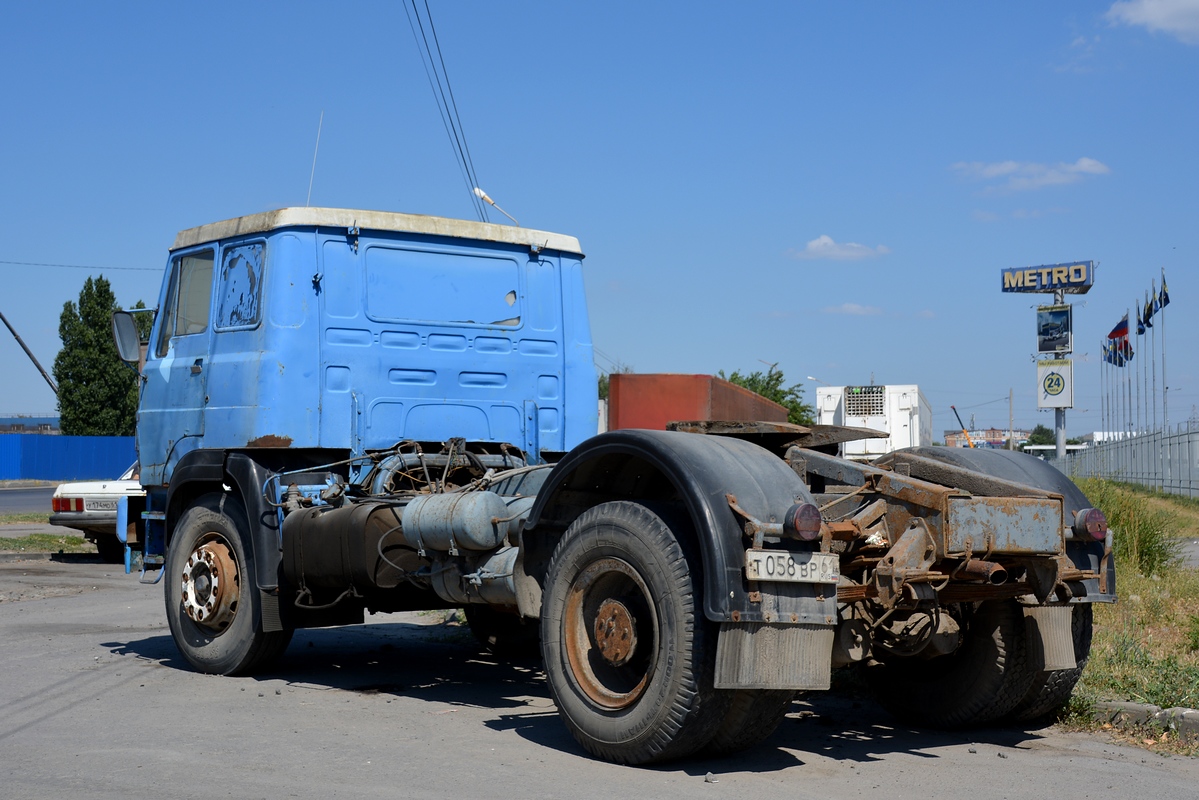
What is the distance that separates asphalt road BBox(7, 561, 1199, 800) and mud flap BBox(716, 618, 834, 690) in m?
0.46

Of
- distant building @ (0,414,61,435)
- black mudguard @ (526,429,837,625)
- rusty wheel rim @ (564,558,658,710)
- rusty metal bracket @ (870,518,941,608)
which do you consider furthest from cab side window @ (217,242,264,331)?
distant building @ (0,414,61,435)

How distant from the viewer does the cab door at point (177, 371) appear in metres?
8.21

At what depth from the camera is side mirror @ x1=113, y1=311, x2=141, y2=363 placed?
8.75 metres

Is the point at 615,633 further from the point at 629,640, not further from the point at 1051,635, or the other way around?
the point at 1051,635

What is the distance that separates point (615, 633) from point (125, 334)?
5108 mm

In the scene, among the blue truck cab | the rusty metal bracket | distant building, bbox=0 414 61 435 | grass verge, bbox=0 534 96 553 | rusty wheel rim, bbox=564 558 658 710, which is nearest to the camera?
the rusty metal bracket

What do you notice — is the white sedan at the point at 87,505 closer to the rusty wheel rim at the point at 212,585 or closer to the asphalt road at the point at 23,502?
the rusty wheel rim at the point at 212,585

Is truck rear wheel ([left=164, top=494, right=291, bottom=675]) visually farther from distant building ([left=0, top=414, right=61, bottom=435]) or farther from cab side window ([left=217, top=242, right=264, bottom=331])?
distant building ([left=0, top=414, right=61, bottom=435])

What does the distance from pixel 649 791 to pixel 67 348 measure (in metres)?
54.5

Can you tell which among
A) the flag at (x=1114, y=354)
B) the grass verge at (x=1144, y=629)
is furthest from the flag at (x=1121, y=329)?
the grass verge at (x=1144, y=629)

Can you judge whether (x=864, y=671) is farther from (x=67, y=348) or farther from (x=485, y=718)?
(x=67, y=348)

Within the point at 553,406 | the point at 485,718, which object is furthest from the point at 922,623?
the point at 553,406

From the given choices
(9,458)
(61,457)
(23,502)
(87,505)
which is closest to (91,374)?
(61,457)

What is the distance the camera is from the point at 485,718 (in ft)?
21.3
